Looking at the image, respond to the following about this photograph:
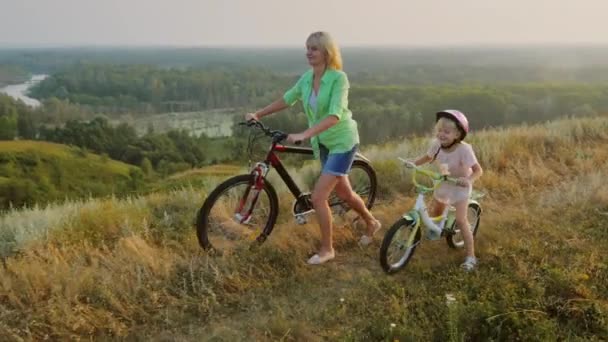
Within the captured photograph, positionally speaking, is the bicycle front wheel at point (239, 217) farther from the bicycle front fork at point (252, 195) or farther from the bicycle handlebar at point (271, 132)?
the bicycle handlebar at point (271, 132)

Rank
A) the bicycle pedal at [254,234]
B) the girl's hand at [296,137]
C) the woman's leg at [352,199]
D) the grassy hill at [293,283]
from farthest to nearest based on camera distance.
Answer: the bicycle pedal at [254,234] < the woman's leg at [352,199] < the girl's hand at [296,137] < the grassy hill at [293,283]

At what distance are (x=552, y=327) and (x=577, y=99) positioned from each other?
288 ft

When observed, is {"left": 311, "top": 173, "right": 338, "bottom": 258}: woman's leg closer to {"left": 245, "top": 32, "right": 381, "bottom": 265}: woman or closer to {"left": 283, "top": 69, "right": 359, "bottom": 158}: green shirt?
{"left": 245, "top": 32, "right": 381, "bottom": 265}: woman

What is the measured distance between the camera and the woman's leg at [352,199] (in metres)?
4.50

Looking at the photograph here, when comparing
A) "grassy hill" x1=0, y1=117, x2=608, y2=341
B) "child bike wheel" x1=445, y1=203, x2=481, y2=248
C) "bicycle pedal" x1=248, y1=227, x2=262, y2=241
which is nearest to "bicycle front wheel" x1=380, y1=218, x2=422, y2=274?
"grassy hill" x1=0, y1=117, x2=608, y2=341

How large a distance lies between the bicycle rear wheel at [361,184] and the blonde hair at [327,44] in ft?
5.47

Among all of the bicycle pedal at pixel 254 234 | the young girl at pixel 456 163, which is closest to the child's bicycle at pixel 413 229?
the young girl at pixel 456 163

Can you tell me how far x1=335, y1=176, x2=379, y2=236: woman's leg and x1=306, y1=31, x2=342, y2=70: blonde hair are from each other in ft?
3.37

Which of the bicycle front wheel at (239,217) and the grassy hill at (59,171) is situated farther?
the grassy hill at (59,171)

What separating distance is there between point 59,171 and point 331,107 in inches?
2943

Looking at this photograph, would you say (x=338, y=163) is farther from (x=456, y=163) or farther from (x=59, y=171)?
(x=59, y=171)

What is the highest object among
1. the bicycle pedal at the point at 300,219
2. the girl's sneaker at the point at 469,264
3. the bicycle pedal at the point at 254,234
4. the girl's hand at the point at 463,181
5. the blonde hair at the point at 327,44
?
the blonde hair at the point at 327,44

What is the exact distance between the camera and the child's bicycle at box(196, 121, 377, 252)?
426cm

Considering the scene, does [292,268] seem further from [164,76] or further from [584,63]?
[164,76]
